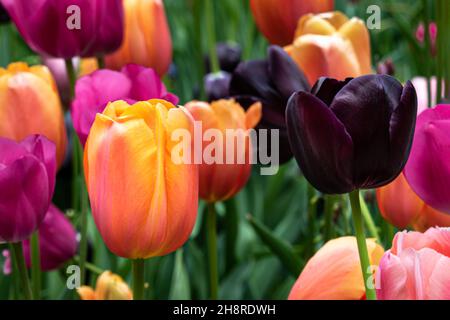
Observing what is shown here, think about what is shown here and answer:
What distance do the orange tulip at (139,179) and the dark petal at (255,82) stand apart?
22 cm

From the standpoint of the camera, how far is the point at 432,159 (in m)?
0.55

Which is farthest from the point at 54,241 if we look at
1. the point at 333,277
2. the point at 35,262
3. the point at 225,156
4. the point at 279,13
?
the point at 333,277

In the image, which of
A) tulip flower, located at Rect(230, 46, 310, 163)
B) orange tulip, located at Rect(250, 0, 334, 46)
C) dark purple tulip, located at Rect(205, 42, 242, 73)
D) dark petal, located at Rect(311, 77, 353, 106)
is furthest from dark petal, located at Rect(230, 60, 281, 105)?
dark purple tulip, located at Rect(205, 42, 242, 73)

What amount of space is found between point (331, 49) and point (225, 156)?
0.44 feet

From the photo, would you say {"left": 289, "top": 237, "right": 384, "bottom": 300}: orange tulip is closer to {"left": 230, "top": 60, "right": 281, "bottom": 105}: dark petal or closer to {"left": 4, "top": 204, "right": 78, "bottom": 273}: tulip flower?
{"left": 230, "top": 60, "right": 281, "bottom": 105}: dark petal

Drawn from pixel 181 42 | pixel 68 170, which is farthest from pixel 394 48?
pixel 68 170

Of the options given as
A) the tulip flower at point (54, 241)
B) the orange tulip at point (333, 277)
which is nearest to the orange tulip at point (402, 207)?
the orange tulip at point (333, 277)

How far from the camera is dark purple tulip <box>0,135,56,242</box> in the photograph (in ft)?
1.93

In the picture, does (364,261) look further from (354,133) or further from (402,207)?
(402,207)

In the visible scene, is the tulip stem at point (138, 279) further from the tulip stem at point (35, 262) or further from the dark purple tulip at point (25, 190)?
the tulip stem at point (35, 262)
